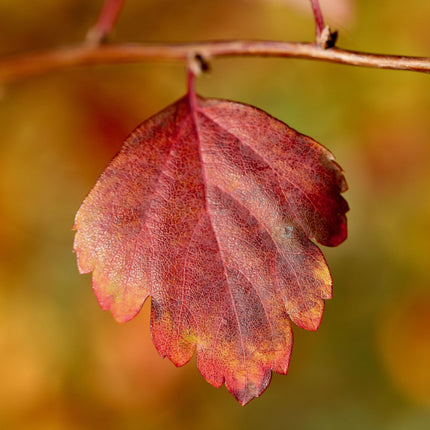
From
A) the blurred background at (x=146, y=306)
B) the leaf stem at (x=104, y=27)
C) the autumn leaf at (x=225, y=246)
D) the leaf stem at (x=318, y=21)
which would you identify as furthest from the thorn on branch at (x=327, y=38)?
the blurred background at (x=146, y=306)

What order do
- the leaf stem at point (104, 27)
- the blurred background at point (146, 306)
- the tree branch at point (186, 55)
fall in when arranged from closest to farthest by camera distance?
the tree branch at point (186, 55) < the leaf stem at point (104, 27) < the blurred background at point (146, 306)

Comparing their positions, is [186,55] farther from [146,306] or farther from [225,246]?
[146,306]

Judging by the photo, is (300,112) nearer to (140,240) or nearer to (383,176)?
(383,176)

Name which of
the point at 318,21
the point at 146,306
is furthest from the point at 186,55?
the point at 146,306

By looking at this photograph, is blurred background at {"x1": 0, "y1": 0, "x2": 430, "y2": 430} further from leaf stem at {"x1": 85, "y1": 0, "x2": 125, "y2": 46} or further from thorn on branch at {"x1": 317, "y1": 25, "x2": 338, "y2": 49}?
thorn on branch at {"x1": 317, "y1": 25, "x2": 338, "y2": 49}

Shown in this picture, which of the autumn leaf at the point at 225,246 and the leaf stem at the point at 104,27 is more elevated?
the leaf stem at the point at 104,27

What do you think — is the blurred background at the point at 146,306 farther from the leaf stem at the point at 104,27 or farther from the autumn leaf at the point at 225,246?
the autumn leaf at the point at 225,246
